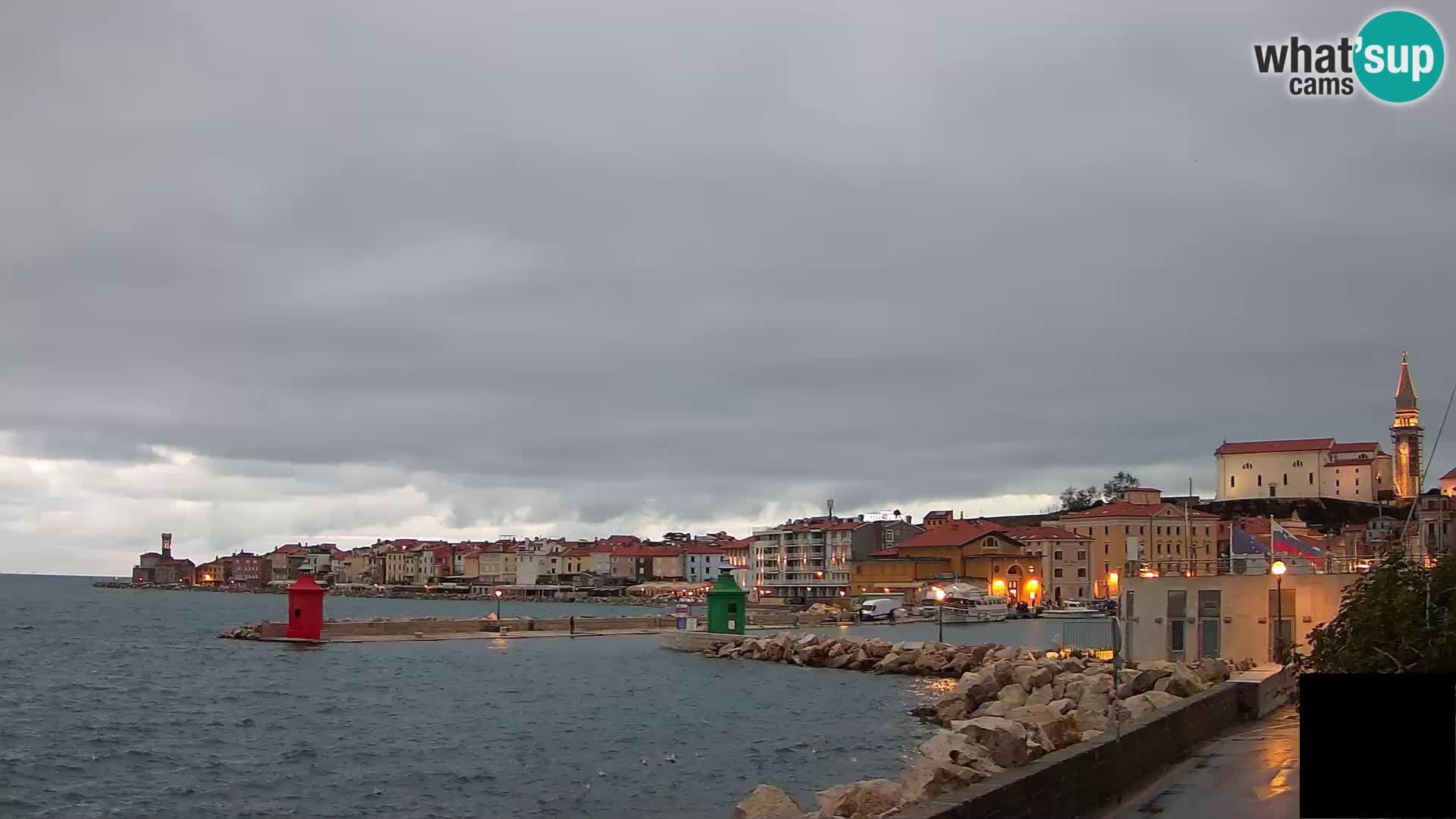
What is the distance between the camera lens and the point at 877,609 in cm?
10262

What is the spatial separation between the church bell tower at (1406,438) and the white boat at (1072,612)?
53406 mm

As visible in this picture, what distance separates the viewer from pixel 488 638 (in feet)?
240

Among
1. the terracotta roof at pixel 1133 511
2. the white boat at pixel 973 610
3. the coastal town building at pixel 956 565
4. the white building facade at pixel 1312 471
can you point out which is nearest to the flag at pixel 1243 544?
the white boat at pixel 973 610

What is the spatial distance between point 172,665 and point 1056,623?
72153 millimetres

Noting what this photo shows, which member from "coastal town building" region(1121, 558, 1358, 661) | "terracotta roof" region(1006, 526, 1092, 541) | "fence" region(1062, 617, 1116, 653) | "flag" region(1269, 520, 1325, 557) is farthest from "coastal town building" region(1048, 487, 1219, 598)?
"coastal town building" region(1121, 558, 1358, 661)

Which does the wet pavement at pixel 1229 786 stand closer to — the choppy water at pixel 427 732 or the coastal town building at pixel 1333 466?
the choppy water at pixel 427 732

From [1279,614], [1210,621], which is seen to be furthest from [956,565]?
[1279,614]

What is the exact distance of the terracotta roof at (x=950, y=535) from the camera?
13325 cm

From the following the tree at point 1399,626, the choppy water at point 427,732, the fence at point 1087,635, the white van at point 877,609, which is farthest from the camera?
the white van at point 877,609

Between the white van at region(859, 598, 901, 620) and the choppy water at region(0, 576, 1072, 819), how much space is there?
3879 cm

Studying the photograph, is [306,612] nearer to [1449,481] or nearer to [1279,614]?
[1279,614]

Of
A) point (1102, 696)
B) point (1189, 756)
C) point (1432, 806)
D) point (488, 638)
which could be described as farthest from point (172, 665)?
point (1432, 806)

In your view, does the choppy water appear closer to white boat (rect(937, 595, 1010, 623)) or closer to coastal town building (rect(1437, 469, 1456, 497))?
white boat (rect(937, 595, 1010, 623))

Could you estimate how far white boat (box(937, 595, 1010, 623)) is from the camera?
340ft
